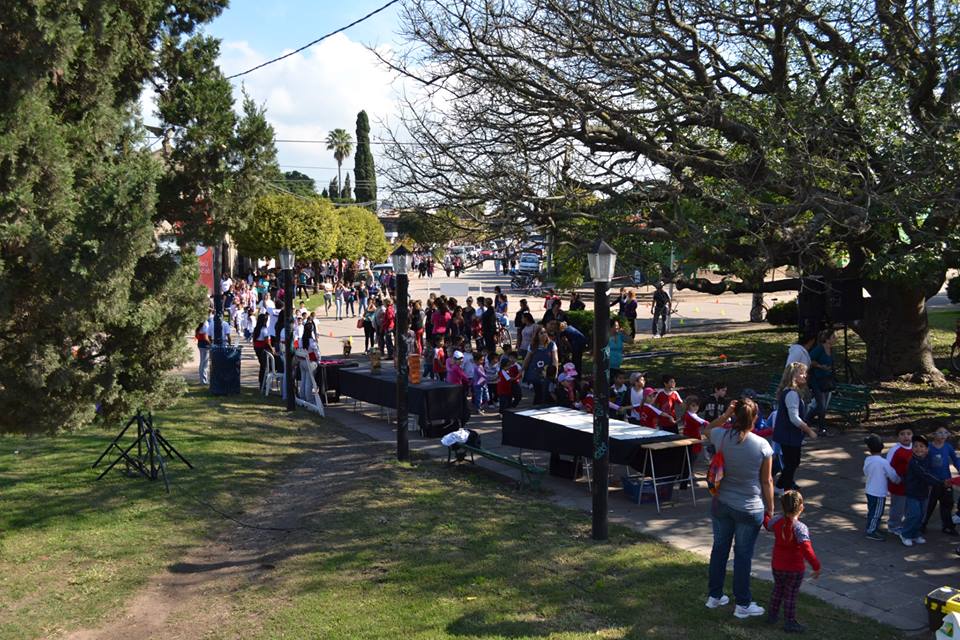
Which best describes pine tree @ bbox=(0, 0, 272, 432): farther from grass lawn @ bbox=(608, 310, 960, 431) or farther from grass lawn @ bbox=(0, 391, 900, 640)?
grass lawn @ bbox=(608, 310, 960, 431)

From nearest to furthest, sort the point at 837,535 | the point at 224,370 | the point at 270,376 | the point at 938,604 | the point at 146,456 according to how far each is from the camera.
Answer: the point at 938,604
the point at 837,535
the point at 146,456
the point at 224,370
the point at 270,376

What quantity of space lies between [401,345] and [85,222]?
18.3ft

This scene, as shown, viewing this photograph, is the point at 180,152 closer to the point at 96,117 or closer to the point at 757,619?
the point at 96,117

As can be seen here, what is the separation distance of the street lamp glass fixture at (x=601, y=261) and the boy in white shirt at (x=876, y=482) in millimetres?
3222

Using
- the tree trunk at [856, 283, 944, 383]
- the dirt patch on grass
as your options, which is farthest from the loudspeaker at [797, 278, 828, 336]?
the dirt patch on grass

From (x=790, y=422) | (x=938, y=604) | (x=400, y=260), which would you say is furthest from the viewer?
(x=400, y=260)

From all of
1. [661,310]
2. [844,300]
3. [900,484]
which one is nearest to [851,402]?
[844,300]

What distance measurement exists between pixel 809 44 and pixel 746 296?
30.0 m

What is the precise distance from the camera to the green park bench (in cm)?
1423

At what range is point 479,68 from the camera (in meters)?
15.1

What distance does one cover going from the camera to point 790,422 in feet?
34.7

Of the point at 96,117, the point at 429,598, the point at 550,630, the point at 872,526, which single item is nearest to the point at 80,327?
the point at 96,117

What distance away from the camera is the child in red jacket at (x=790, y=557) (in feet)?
22.7

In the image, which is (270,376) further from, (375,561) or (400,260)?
(375,561)
